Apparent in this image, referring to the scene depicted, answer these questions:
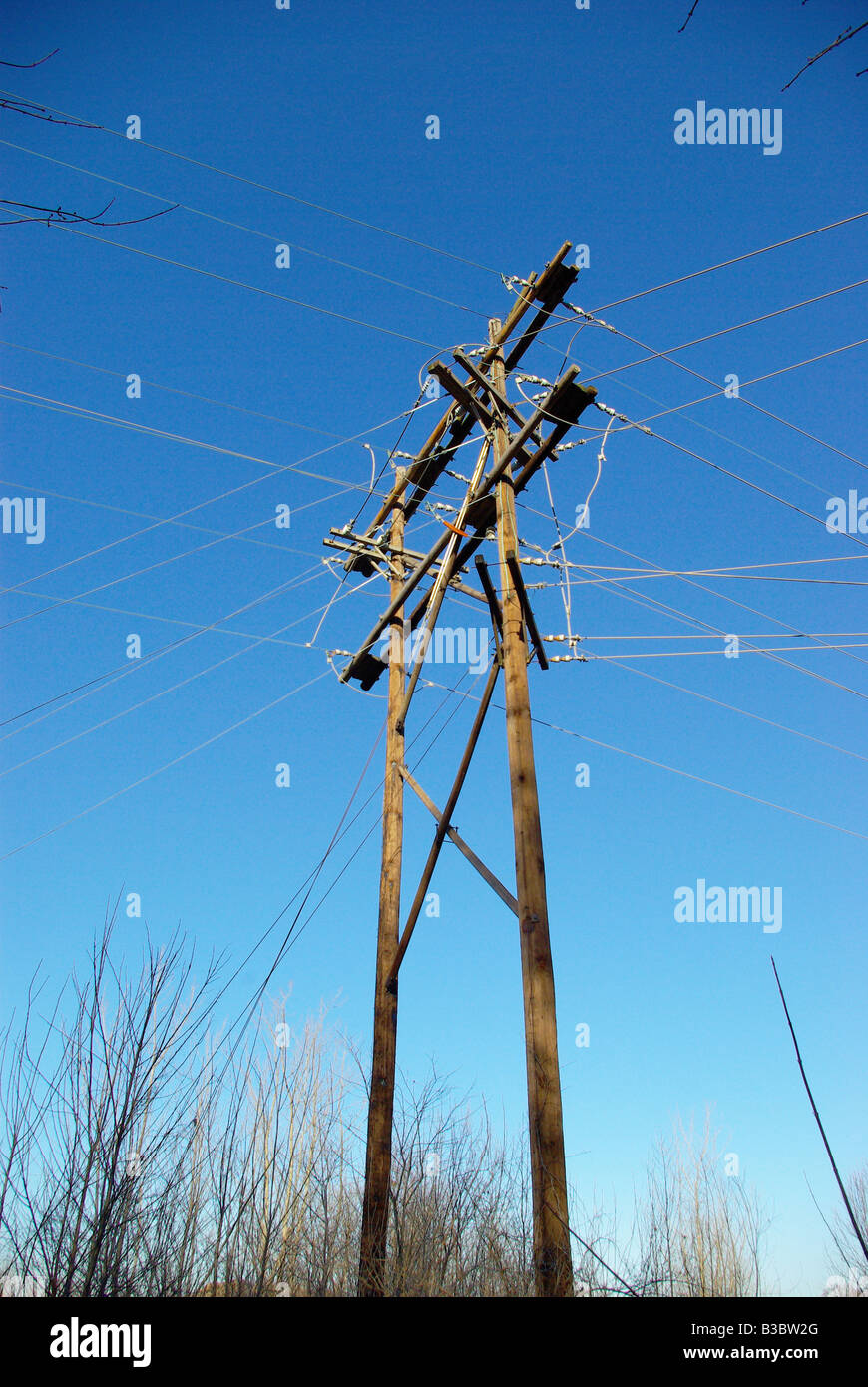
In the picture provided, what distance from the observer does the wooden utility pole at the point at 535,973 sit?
5.03 m

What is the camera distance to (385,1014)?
774 centimetres

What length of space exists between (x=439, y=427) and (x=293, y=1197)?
7.05 m
